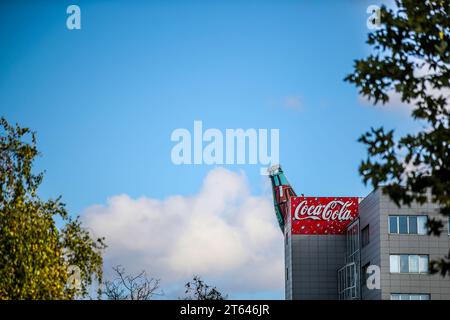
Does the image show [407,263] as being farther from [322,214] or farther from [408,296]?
[322,214]

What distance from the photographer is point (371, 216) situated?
73.4 meters

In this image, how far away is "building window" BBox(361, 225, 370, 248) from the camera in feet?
249

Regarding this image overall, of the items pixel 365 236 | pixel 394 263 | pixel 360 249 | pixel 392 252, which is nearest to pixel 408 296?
pixel 394 263

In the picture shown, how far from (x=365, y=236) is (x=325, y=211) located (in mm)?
11863

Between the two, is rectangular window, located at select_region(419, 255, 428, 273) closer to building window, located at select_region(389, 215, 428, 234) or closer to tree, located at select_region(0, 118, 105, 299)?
building window, located at select_region(389, 215, 428, 234)

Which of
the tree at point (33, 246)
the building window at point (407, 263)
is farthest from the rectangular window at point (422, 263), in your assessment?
the tree at point (33, 246)

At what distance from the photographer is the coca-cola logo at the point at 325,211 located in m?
88.1

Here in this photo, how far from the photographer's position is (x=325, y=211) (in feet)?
291

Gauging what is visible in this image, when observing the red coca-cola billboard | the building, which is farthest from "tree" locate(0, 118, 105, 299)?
the red coca-cola billboard

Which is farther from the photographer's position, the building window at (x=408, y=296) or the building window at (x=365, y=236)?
the building window at (x=365, y=236)

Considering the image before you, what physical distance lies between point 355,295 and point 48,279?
5441 cm

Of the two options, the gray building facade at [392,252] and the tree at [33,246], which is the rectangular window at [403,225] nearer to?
the gray building facade at [392,252]
